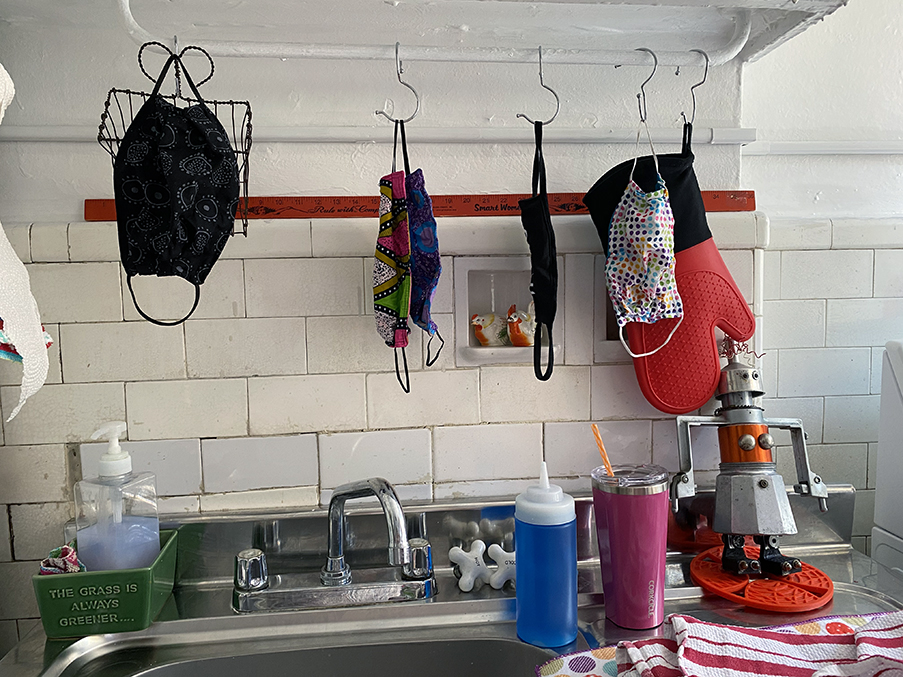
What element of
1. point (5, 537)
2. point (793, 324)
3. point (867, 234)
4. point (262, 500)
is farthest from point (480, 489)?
point (867, 234)

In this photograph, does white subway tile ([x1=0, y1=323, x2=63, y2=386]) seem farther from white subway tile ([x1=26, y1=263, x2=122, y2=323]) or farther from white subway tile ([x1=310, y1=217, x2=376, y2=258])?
white subway tile ([x1=310, y1=217, x2=376, y2=258])

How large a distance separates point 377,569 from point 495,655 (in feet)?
0.83

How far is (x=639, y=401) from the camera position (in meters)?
1.25

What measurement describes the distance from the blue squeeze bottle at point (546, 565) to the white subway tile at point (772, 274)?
0.69 meters

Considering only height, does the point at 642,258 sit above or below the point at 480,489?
above

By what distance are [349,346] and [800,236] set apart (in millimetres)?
906

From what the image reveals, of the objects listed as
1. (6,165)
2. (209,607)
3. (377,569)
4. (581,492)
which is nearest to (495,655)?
(377,569)

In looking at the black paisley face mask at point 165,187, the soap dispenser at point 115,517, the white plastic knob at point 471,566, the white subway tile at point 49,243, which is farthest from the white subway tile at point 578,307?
the white subway tile at point 49,243

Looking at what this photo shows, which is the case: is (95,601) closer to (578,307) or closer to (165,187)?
(165,187)

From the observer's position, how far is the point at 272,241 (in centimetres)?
116

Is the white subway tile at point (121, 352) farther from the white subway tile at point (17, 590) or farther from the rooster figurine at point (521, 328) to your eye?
the rooster figurine at point (521, 328)

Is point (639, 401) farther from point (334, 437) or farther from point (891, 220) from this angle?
point (891, 220)

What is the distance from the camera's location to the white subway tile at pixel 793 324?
1.36m

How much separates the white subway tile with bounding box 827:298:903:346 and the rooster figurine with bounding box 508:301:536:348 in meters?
0.64
